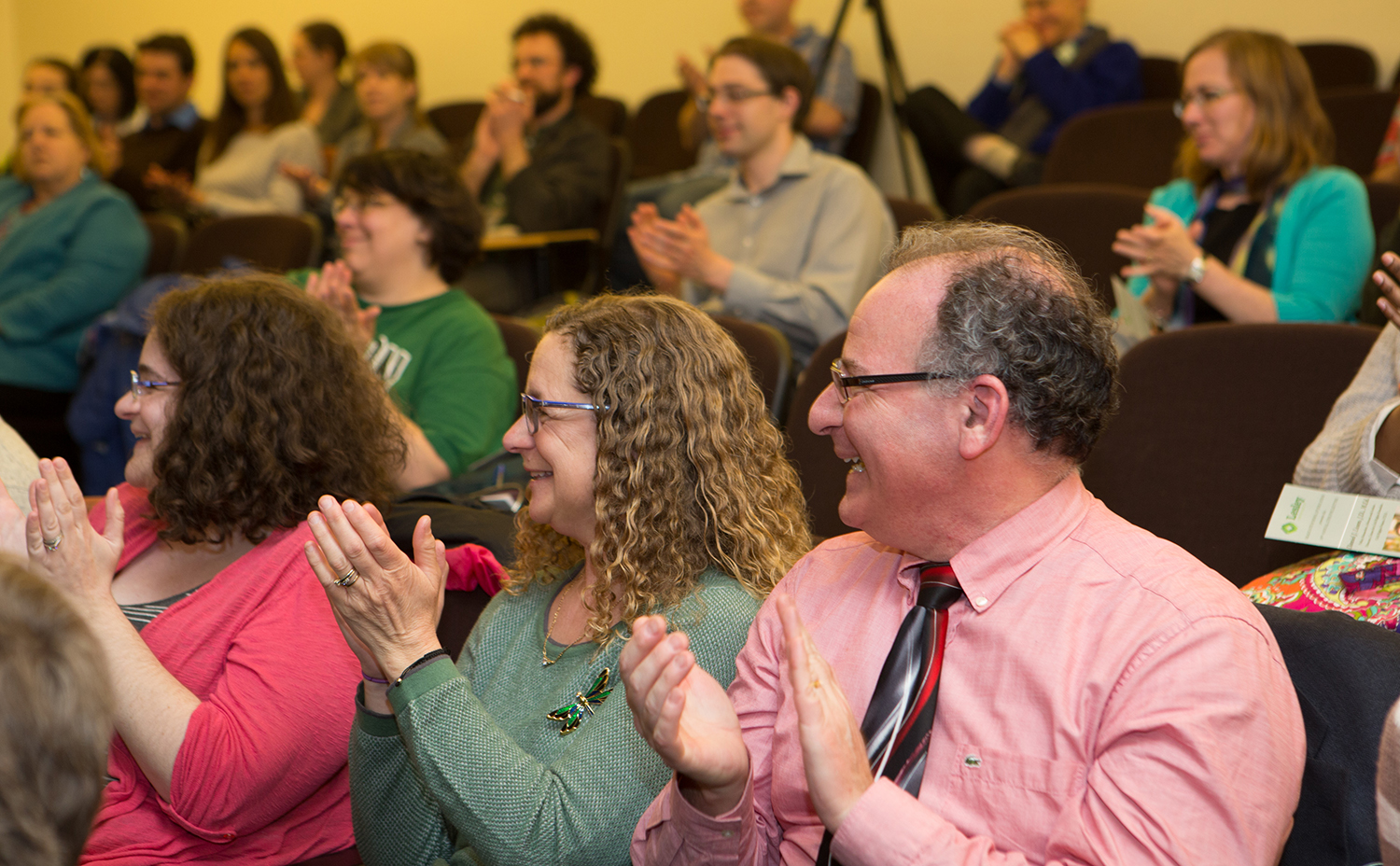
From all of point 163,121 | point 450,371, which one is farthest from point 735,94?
point 163,121

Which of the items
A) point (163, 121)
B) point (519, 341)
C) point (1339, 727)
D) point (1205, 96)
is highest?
point (1205, 96)

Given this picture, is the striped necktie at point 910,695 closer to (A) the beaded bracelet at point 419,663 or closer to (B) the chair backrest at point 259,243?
(A) the beaded bracelet at point 419,663

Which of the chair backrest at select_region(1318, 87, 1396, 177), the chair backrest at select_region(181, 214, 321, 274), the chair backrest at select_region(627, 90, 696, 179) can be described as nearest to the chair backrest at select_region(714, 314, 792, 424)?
the chair backrest at select_region(181, 214, 321, 274)

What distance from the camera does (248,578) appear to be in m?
1.55

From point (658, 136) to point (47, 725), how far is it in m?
4.74

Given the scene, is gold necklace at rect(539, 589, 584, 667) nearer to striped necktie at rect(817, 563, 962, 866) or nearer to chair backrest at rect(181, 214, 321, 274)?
striped necktie at rect(817, 563, 962, 866)

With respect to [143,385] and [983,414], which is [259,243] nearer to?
[143,385]

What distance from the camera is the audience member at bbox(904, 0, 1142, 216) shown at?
13.5ft

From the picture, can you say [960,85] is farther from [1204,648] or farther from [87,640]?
[87,640]

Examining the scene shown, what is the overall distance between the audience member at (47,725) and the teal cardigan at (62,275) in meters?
3.25

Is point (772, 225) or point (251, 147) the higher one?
point (772, 225)

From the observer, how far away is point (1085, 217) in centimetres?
291

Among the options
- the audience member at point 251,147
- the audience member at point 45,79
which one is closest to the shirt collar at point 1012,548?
the audience member at point 251,147

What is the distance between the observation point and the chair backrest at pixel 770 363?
217 centimetres
